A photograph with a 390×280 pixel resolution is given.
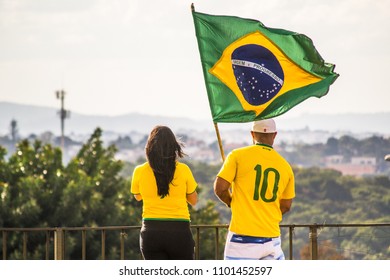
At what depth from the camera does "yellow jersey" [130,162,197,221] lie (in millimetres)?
7117

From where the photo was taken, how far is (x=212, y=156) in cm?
18500

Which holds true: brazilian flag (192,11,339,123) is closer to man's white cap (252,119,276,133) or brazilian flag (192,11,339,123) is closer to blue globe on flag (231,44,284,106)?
blue globe on flag (231,44,284,106)

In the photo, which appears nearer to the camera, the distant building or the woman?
the woman

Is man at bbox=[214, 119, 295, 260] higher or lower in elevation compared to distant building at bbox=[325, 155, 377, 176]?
lower

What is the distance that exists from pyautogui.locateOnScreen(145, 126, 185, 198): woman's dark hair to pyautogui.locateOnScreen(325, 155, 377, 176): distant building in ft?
395

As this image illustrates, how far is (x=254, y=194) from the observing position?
704 centimetres

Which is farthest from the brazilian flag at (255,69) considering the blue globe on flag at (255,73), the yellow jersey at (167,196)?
the yellow jersey at (167,196)

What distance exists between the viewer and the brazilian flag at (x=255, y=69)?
804 cm

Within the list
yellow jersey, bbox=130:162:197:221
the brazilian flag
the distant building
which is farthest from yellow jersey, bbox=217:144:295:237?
the distant building

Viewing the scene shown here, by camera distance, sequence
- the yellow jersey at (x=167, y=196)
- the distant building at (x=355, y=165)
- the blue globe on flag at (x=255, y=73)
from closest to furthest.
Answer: the yellow jersey at (x=167, y=196)
the blue globe on flag at (x=255, y=73)
the distant building at (x=355, y=165)

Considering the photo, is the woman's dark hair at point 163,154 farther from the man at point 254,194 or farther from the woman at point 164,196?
the man at point 254,194

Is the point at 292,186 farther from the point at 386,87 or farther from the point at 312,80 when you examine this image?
the point at 386,87

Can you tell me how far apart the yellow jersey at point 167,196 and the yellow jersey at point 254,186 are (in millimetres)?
273

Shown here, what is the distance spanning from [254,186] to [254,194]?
0.17 ft
